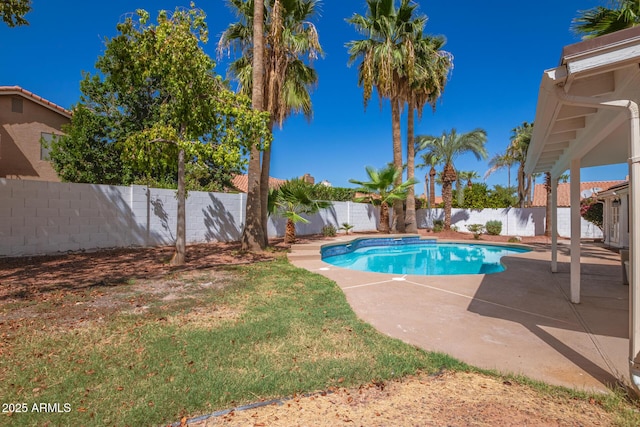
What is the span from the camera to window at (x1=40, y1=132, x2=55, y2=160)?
16.7 meters

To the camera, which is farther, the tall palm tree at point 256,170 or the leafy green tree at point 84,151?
the leafy green tree at point 84,151

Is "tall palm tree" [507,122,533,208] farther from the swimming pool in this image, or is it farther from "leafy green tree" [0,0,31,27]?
"leafy green tree" [0,0,31,27]

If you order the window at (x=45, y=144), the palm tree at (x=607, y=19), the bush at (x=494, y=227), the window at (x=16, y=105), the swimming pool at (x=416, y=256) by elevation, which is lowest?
the swimming pool at (x=416, y=256)

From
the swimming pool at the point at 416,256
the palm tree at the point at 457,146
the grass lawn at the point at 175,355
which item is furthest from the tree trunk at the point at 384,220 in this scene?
the grass lawn at the point at 175,355

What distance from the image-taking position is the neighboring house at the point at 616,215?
11641 millimetres

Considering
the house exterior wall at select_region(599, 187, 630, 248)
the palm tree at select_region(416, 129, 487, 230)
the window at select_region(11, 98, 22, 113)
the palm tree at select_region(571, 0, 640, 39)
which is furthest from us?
the palm tree at select_region(416, 129, 487, 230)

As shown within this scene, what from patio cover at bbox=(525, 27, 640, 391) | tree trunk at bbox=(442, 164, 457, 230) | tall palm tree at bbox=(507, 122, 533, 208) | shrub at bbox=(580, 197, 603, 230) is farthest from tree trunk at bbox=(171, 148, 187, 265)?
shrub at bbox=(580, 197, 603, 230)

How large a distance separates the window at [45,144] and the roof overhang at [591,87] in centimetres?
2138

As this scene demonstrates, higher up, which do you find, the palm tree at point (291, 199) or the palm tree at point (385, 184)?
the palm tree at point (385, 184)

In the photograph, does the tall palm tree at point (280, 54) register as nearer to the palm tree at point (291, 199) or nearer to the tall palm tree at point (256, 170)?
the tall palm tree at point (256, 170)

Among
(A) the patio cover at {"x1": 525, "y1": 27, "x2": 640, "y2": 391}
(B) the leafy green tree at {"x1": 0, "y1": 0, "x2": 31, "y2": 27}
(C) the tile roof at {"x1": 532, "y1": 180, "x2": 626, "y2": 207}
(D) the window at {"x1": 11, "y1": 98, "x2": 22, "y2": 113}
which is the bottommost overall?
(A) the patio cover at {"x1": 525, "y1": 27, "x2": 640, "y2": 391}

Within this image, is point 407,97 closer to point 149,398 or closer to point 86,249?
point 86,249

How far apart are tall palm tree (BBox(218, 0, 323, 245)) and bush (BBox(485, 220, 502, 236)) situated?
1393cm

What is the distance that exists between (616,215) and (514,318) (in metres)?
13.3
